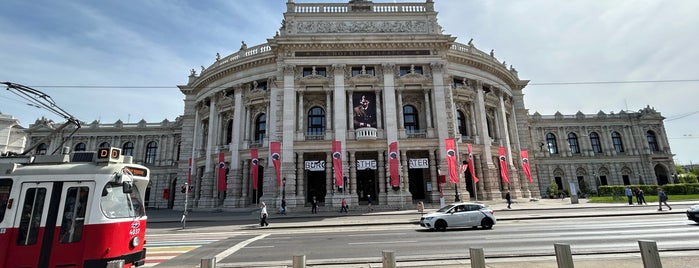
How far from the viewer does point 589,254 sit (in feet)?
27.6

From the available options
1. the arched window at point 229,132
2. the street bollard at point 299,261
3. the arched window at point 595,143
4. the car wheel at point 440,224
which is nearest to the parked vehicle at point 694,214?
the car wheel at point 440,224

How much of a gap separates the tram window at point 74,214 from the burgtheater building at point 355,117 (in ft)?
70.9

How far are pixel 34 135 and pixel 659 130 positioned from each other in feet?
361

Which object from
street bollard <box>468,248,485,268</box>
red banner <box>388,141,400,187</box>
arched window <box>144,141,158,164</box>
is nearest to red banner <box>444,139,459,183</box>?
red banner <box>388,141,400,187</box>

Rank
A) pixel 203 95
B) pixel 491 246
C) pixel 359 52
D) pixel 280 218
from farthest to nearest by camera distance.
A: 1. pixel 203 95
2. pixel 359 52
3. pixel 280 218
4. pixel 491 246

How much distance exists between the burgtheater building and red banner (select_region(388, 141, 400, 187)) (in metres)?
0.10

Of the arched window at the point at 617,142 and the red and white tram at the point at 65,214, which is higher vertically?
the arched window at the point at 617,142

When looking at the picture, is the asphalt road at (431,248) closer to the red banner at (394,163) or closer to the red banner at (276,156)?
the red banner at (276,156)

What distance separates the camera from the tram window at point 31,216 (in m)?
6.93

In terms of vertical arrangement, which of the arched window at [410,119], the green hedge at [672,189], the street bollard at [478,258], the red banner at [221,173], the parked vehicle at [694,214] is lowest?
the parked vehicle at [694,214]

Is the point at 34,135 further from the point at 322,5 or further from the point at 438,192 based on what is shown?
the point at 438,192

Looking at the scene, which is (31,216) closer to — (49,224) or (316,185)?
(49,224)

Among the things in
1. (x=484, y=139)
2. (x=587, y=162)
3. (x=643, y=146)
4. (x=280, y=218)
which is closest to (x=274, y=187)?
(x=280, y=218)

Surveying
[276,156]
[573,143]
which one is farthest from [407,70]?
[573,143]
